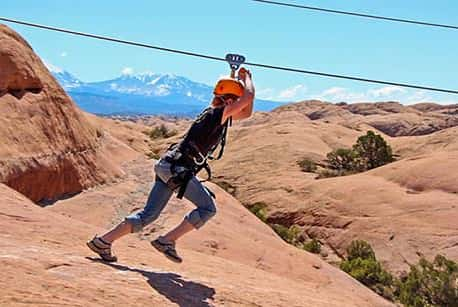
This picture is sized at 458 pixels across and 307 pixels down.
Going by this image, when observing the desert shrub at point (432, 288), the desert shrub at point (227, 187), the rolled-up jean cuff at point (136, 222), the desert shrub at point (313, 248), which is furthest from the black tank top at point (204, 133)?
the desert shrub at point (227, 187)

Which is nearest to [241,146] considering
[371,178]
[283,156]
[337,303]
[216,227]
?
[283,156]

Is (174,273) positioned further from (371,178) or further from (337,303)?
(371,178)

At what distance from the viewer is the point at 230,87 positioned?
626 cm

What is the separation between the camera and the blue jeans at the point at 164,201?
6.28 meters

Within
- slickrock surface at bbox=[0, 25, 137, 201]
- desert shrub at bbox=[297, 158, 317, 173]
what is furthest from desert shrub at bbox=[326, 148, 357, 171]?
slickrock surface at bbox=[0, 25, 137, 201]

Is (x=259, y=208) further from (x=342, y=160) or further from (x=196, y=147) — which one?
(x=196, y=147)

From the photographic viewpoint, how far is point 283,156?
41.8 metres

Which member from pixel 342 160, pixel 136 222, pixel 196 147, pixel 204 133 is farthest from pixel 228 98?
pixel 342 160

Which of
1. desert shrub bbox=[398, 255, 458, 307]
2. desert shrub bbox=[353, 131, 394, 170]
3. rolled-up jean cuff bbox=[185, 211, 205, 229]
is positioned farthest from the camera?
desert shrub bbox=[353, 131, 394, 170]

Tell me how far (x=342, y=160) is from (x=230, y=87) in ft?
116

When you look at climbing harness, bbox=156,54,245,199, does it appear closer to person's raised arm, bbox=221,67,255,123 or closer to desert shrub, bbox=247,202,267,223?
person's raised arm, bbox=221,67,255,123

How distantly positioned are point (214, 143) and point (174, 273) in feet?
5.27

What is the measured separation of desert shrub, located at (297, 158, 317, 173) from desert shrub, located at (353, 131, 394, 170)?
283 cm

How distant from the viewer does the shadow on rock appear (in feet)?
19.8
